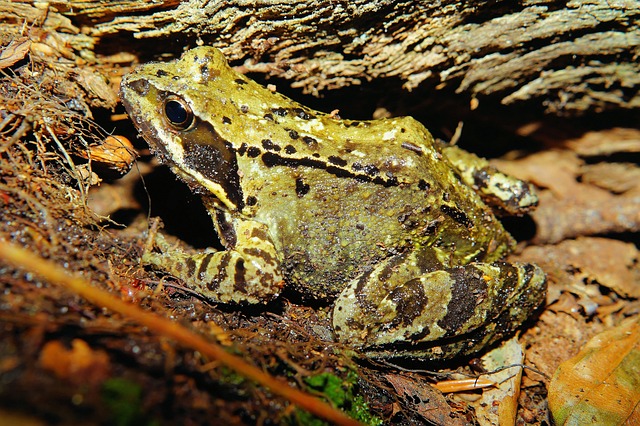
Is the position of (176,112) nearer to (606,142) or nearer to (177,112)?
(177,112)

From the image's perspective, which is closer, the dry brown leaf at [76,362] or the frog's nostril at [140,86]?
the dry brown leaf at [76,362]

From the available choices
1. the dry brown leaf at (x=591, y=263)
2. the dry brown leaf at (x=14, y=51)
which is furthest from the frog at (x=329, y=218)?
the dry brown leaf at (x=591, y=263)

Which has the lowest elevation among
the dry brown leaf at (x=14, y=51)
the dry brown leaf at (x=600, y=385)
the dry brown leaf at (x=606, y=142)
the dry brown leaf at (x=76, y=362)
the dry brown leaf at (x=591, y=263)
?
the dry brown leaf at (x=591, y=263)

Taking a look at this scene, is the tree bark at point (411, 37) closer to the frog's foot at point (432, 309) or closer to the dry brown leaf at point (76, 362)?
the frog's foot at point (432, 309)

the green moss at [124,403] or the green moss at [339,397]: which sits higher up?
the green moss at [124,403]

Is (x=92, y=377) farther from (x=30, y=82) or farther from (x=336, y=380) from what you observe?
(x=30, y=82)

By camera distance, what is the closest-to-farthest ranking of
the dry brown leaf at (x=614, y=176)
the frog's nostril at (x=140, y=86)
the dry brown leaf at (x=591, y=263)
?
the frog's nostril at (x=140, y=86) < the dry brown leaf at (x=591, y=263) < the dry brown leaf at (x=614, y=176)

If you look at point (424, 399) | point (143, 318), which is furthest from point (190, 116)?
point (424, 399)

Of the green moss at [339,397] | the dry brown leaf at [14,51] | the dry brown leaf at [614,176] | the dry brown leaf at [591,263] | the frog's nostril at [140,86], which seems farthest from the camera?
the dry brown leaf at [614,176]
